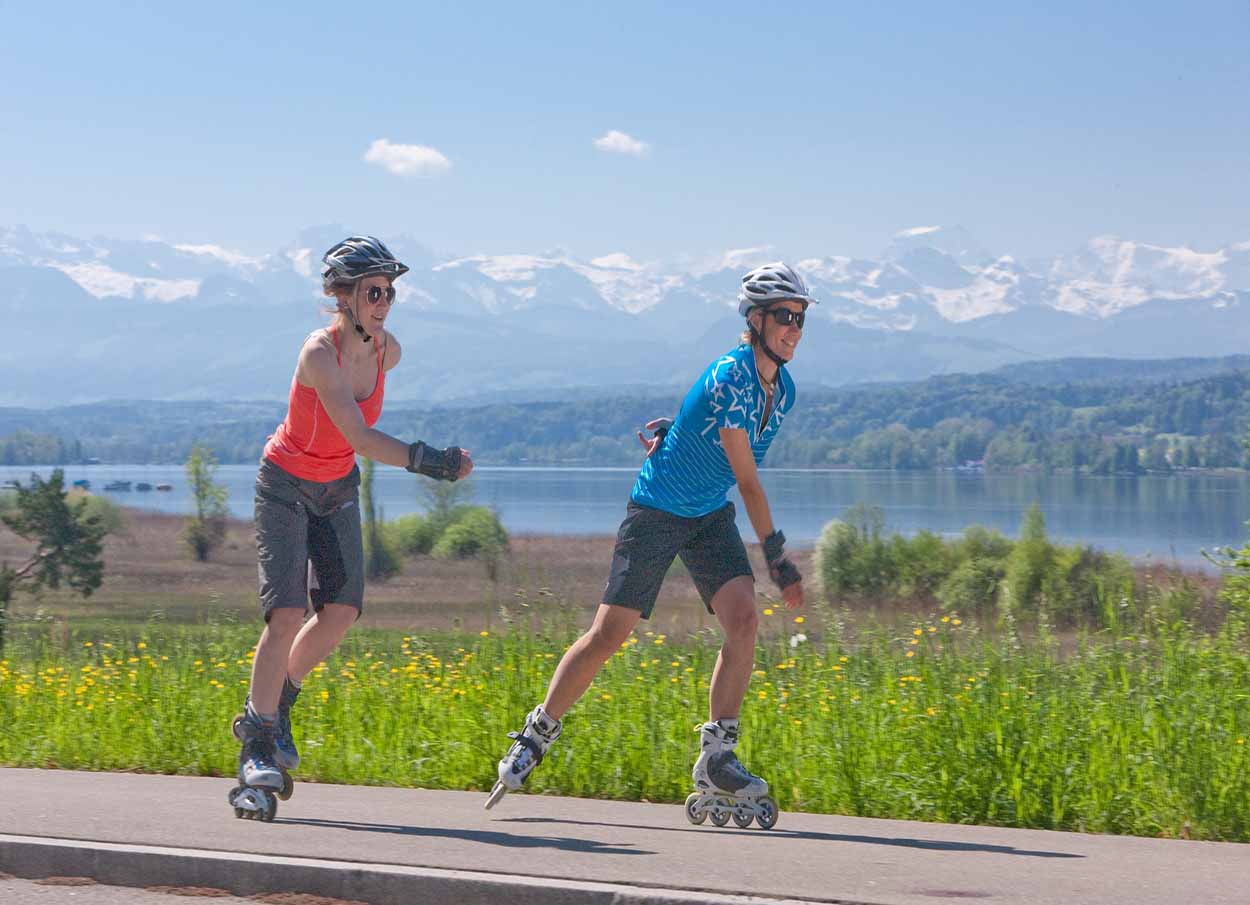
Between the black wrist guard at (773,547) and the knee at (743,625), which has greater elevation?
the black wrist guard at (773,547)

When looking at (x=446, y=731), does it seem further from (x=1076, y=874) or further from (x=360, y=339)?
(x=1076, y=874)

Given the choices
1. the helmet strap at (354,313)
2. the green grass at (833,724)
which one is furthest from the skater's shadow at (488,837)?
the helmet strap at (354,313)

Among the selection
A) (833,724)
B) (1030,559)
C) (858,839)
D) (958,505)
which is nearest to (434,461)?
(858,839)

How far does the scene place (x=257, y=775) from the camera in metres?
5.41

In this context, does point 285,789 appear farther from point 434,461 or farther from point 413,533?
point 413,533

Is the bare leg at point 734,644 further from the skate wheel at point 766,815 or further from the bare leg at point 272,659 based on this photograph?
the bare leg at point 272,659

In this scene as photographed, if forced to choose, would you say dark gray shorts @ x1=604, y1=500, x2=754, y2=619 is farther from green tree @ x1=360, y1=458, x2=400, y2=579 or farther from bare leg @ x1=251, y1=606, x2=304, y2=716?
green tree @ x1=360, y1=458, x2=400, y2=579

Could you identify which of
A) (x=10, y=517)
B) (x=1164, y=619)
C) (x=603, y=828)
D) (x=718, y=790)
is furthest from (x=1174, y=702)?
(x=10, y=517)

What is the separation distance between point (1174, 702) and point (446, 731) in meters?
3.07

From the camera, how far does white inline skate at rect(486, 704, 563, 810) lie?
5.55 metres

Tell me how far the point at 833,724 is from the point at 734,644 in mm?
1212

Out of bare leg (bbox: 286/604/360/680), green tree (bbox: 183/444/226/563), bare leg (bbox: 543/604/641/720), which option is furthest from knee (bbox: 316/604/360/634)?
green tree (bbox: 183/444/226/563)

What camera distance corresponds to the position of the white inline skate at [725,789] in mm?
5340

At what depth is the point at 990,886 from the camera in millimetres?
4281
